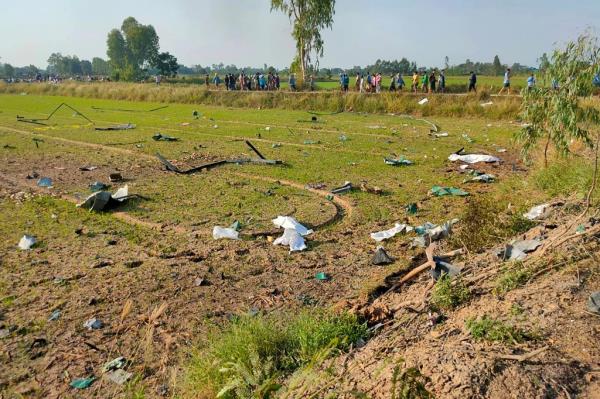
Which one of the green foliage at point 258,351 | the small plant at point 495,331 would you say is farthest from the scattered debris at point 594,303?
Answer: the green foliage at point 258,351

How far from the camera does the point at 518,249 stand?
433cm

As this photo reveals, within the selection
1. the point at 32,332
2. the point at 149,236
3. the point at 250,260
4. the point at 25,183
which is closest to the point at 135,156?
the point at 25,183

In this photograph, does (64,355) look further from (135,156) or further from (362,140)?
(362,140)

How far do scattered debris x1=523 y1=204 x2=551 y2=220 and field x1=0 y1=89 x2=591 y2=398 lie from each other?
0.56 feet

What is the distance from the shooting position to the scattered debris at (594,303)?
3031 mm

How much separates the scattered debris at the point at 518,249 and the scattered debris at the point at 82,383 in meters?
3.52

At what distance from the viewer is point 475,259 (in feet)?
15.2

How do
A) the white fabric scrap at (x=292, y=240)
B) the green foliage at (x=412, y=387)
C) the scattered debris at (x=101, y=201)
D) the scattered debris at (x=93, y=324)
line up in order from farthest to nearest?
1. the scattered debris at (x=101, y=201)
2. the white fabric scrap at (x=292, y=240)
3. the scattered debris at (x=93, y=324)
4. the green foliage at (x=412, y=387)

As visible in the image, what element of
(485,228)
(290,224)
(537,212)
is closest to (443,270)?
(485,228)

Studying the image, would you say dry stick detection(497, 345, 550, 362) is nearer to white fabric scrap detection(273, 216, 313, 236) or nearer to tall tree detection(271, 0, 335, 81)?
white fabric scrap detection(273, 216, 313, 236)

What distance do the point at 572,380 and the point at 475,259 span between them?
2.14m

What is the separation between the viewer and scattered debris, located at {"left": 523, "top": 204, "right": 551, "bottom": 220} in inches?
226

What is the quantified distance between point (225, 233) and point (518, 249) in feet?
11.5

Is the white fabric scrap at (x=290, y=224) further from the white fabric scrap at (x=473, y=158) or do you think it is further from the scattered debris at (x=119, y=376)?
the white fabric scrap at (x=473, y=158)
